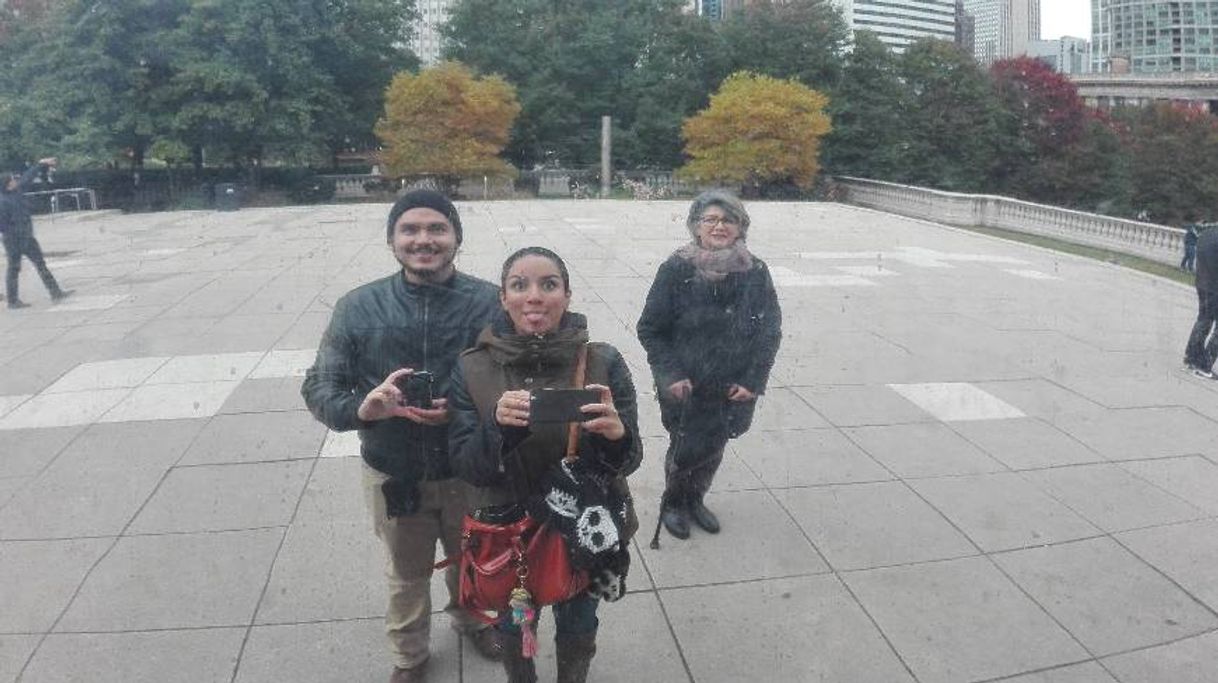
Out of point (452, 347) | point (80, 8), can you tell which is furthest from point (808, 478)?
point (80, 8)

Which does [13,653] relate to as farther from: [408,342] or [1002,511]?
[1002,511]

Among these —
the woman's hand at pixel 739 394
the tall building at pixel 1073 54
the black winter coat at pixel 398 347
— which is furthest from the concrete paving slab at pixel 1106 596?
the tall building at pixel 1073 54

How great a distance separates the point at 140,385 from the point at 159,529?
297 centimetres

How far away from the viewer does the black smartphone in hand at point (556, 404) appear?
2457mm

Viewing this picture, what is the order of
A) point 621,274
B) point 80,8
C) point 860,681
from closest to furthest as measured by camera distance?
point 860,681, point 621,274, point 80,8

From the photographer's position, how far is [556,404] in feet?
8.09

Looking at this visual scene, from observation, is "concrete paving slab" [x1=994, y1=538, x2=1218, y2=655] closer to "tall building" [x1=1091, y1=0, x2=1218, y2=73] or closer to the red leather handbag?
the red leather handbag

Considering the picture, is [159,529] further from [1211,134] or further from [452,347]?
[1211,134]

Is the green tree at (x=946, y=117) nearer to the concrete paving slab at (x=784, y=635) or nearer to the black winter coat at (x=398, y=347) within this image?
the concrete paving slab at (x=784, y=635)

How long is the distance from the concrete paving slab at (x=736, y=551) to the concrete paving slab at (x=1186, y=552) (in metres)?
1.55

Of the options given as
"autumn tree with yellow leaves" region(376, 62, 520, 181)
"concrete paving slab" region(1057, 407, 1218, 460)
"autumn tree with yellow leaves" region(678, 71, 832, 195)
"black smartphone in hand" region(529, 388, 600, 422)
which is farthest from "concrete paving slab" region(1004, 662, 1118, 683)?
"autumn tree with yellow leaves" region(678, 71, 832, 195)

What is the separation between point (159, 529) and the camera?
4.57 metres

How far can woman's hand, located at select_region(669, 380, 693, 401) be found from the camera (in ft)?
13.7

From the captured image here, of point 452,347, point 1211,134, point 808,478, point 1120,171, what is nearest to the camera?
point 452,347
